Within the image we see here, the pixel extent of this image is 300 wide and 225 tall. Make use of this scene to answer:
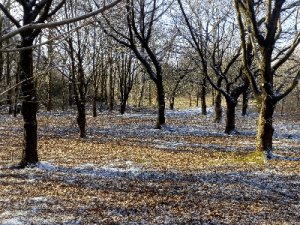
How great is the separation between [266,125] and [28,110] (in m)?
7.55

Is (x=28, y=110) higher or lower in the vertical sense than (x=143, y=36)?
lower

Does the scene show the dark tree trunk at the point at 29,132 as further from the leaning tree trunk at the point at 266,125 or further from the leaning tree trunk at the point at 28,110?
the leaning tree trunk at the point at 266,125

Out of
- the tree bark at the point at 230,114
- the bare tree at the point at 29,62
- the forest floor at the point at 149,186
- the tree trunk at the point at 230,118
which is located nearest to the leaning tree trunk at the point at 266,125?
the forest floor at the point at 149,186

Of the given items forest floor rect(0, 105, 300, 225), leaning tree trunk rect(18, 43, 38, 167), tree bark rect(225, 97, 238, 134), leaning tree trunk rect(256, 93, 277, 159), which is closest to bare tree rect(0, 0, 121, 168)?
leaning tree trunk rect(18, 43, 38, 167)

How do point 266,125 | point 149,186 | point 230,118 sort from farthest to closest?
point 230,118 → point 266,125 → point 149,186

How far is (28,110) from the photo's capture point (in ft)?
23.9

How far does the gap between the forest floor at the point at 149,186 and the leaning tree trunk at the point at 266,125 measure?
16.8 inches

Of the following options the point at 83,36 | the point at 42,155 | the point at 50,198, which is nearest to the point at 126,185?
the point at 50,198

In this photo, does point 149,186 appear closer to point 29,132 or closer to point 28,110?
point 29,132

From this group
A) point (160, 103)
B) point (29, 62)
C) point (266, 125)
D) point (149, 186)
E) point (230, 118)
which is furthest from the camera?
point (160, 103)

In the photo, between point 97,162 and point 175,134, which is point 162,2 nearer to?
point 175,134

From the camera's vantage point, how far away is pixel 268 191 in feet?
19.0

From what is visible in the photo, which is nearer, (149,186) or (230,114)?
(149,186)

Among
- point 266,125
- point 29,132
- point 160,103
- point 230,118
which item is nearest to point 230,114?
point 230,118
